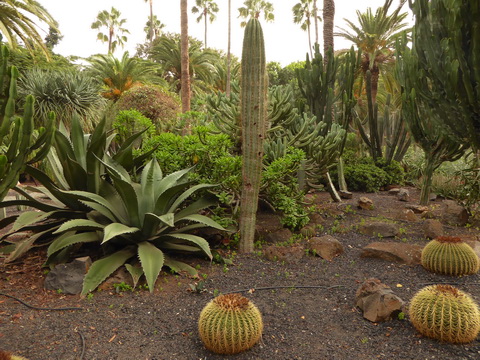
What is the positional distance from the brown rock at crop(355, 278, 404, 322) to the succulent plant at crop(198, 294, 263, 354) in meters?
1.05

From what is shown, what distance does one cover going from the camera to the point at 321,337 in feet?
10.4

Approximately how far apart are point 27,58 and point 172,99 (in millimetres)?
8997

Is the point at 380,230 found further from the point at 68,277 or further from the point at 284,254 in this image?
the point at 68,277

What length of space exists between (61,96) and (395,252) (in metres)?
13.5

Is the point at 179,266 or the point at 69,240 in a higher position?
the point at 69,240

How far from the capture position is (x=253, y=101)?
181 inches

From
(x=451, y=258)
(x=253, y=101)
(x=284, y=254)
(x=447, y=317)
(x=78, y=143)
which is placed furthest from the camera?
(x=284, y=254)

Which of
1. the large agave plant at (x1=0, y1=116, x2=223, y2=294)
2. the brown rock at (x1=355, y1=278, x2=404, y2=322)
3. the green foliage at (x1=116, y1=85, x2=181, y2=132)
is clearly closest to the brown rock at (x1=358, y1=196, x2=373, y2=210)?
the large agave plant at (x1=0, y1=116, x2=223, y2=294)

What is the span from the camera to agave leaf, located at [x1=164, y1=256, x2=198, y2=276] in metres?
4.21

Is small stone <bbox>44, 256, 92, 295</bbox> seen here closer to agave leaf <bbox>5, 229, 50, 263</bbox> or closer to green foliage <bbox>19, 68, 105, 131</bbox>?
agave leaf <bbox>5, 229, 50, 263</bbox>

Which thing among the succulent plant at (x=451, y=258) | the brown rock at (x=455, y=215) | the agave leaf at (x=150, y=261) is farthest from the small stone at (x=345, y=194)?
the agave leaf at (x=150, y=261)

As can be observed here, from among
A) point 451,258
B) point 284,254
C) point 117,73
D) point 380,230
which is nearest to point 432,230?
point 380,230

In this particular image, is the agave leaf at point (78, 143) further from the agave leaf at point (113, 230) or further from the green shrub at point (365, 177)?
the green shrub at point (365, 177)

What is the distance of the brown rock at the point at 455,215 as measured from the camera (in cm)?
637
